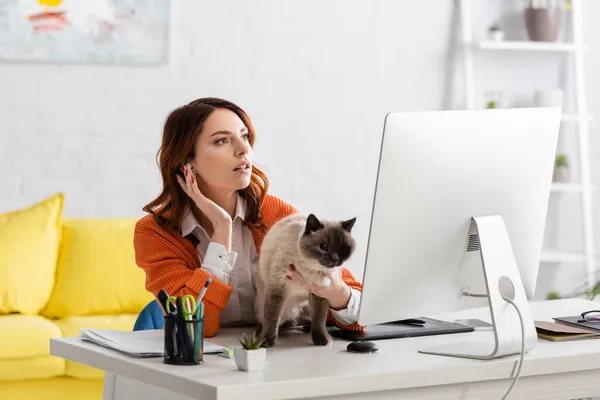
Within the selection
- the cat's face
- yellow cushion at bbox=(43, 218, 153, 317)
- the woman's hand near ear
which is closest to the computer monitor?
the cat's face

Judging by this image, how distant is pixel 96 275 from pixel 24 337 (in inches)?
16.4

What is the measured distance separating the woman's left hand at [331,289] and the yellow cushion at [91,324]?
1.47 metres

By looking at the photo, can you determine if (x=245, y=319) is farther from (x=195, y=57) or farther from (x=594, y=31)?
(x=594, y=31)

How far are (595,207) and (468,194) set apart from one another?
3058 millimetres

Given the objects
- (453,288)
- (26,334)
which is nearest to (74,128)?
(26,334)

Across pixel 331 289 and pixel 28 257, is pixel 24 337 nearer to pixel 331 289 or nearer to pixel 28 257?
pixel 28 257

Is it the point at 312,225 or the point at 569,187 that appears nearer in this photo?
the point at 312,225

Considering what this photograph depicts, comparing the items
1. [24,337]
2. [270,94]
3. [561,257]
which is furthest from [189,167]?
[561,257]

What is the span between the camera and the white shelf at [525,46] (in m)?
3.99

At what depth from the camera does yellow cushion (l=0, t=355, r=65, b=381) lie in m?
2.91

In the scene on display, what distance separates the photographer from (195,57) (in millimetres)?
3795

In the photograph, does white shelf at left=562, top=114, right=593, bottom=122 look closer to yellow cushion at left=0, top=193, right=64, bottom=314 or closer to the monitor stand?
yellow cushion at left=0, top=193, right=64, bottom=314

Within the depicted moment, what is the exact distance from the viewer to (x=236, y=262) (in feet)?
6.59

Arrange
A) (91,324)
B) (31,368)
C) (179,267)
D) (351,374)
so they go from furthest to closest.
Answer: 1. (91,324)
2. (31,368)
3. (179,267)
4. (351,374)
